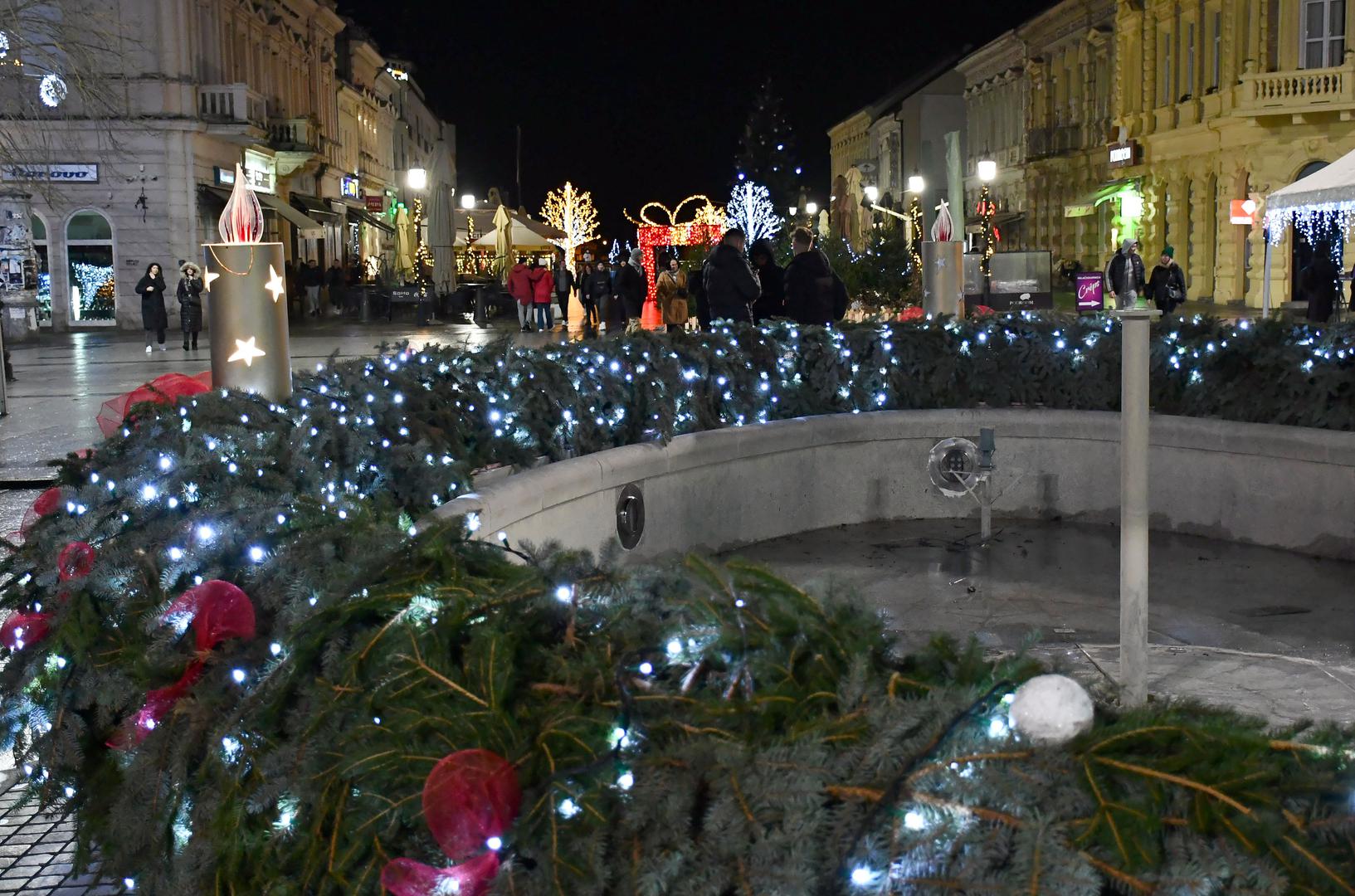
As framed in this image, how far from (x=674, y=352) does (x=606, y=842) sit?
6680 mm

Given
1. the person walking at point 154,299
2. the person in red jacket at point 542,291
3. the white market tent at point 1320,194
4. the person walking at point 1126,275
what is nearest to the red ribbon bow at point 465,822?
the person walking at point 1126,275

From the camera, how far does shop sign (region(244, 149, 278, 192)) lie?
41.1 meters

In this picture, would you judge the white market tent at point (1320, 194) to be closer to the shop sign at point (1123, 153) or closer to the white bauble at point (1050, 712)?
the white bauble at point (1050, 712)

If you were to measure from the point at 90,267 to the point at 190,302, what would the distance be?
431 inches

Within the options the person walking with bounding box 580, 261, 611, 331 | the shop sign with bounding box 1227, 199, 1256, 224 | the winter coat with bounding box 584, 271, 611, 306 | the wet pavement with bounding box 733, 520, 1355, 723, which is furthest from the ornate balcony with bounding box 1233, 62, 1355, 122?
the wet pavement with bounding box 733, 520, 1355, 723

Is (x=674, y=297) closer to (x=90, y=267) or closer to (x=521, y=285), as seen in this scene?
(x=521, y=285)

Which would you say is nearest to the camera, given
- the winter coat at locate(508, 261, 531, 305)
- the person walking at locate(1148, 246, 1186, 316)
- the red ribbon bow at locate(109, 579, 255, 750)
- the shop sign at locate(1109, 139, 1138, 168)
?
the red ribbon bow at locate(109, 579, 255, 750)

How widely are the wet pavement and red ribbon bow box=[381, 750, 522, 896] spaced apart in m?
3.00

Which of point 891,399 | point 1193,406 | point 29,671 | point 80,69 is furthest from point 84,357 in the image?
point 29,671

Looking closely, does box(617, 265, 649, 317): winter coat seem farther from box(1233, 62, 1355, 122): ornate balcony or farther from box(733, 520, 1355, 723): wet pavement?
box(733, 520, 1355, 723): wet pavement

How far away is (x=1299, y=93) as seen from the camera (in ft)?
118

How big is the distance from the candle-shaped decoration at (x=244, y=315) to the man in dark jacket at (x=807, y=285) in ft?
24.7

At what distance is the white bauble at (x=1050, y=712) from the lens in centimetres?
216

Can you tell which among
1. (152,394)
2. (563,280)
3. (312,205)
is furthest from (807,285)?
(312,205)
